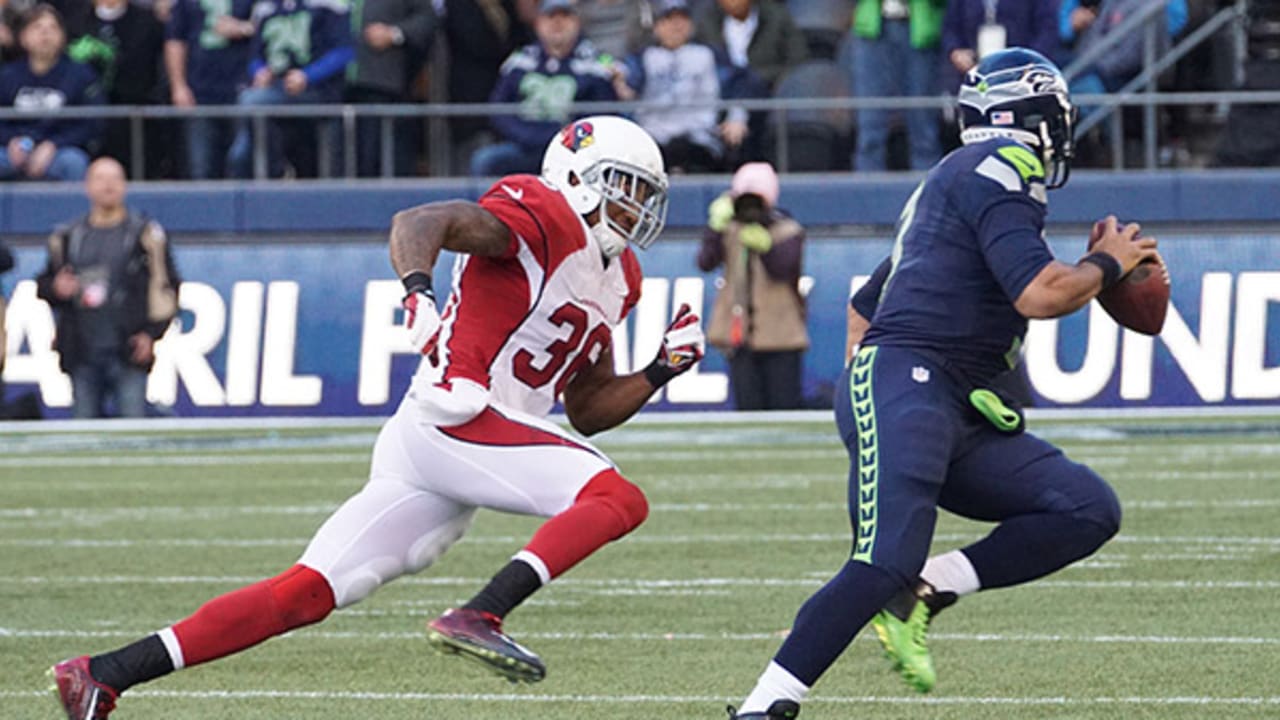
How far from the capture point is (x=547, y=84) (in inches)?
609

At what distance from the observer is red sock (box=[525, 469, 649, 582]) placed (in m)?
5.58

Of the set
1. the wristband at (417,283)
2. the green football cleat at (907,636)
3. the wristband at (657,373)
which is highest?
the wristband at (417,283)

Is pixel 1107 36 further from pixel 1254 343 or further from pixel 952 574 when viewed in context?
pixel 952 574

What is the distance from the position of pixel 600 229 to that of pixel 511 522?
5204 millimetres

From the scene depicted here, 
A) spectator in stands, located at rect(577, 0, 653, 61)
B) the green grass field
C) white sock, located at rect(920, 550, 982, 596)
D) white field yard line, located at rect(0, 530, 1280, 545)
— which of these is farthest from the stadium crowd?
white sock, located at rect(920, 550, 982, 596)

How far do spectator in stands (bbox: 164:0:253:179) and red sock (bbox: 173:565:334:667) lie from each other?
10.6 m

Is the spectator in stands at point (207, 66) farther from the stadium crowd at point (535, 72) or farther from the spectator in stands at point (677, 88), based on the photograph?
the spectator in stands at point (677, 88)

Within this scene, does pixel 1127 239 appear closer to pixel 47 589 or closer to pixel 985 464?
pixel 985 464

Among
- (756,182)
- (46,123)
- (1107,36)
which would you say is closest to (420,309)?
(756,182)

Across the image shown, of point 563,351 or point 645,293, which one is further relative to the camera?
point 645,293

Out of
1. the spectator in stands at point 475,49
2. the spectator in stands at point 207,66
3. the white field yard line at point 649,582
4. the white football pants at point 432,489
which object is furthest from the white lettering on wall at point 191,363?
the white football pants at point 432,489

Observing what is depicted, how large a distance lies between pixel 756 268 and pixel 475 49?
2.69 meters

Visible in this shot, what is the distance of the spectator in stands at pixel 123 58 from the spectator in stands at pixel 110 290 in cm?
120

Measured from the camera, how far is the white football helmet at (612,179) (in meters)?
6.02
